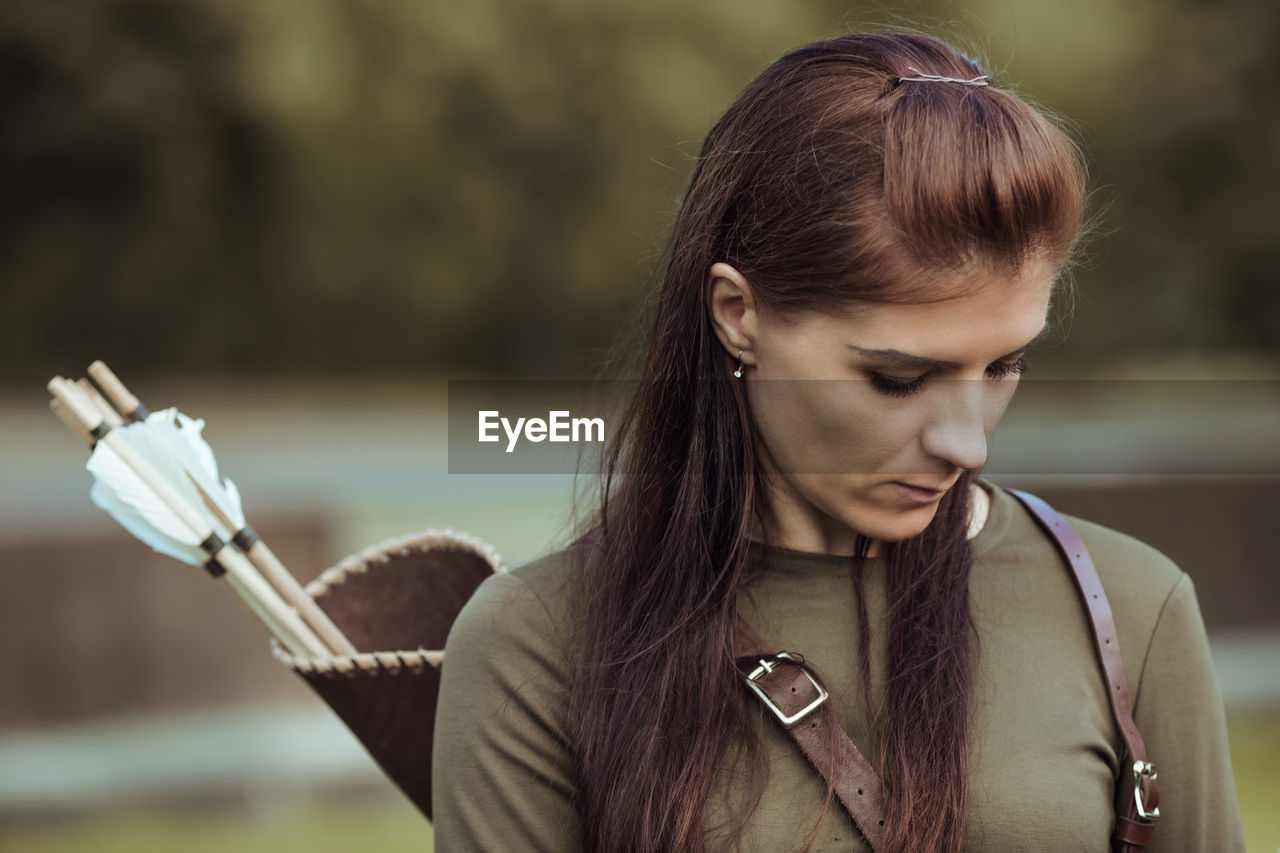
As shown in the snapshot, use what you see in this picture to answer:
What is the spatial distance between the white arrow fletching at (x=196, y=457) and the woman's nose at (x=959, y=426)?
0.79m

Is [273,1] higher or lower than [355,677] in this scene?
higher

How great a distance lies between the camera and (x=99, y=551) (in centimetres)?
451

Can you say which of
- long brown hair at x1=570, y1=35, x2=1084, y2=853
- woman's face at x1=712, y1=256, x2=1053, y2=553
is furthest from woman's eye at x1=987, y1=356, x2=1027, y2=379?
long brown hair at x1=570, y1=35, x2=1084, y2=853

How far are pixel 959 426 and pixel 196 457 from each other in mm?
862

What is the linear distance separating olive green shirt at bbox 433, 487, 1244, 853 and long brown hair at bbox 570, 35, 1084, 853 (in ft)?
0.09

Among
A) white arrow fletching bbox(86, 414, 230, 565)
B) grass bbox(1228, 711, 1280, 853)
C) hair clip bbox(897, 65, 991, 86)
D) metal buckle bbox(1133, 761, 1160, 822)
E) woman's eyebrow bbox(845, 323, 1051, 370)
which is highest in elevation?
hair clip bbox(897, 65, 991, 86)

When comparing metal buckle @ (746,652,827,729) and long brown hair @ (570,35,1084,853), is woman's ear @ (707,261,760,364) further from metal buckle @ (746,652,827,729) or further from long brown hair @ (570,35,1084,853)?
metal buckle @ (746,652,827,729)

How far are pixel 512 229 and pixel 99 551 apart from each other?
246 inches

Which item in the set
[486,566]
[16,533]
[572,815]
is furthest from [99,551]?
[572,815]

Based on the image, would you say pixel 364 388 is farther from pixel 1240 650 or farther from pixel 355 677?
pixel 355 677

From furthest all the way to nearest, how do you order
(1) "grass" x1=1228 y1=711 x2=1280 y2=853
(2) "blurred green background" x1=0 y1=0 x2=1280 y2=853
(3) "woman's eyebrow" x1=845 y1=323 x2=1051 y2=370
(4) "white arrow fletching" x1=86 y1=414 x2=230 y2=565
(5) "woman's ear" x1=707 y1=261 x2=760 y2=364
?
(2) "blurred green background" x1=0 y1=0 x2=1280 y2=853 → (1) "grass" x1=1228 y1=711 x2=1280 y2=853 → (4) "white arrow fletching" x1=86 y1=414 x2=230 y2=565 → (5) "woman's ear" x1=707 y1=261 x2=760 y2=364 → (3) "woman's eyebrow" x1=845 y1=323 x2=1051 y2=370

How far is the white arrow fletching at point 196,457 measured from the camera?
1.59 metres

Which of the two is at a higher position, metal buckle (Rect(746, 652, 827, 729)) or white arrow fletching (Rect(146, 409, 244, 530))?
white arrow fletching (Rect(146, 409, 244, 530))

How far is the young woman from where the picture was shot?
52.3 inches
